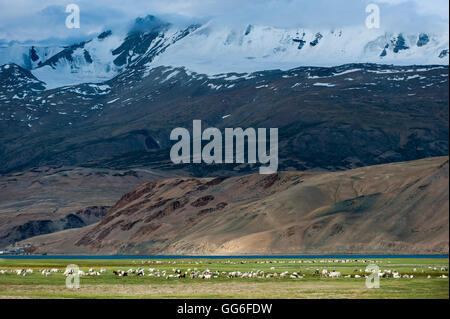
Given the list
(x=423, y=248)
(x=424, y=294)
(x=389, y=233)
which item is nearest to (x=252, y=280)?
(x=424, y=294)

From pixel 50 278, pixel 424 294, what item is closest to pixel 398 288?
pixel 424 294

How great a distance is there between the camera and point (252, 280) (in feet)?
295

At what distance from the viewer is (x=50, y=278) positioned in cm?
9619

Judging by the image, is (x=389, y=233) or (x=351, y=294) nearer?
(x=351, y=294)

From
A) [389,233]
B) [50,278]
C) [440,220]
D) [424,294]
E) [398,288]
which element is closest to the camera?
[424,294]

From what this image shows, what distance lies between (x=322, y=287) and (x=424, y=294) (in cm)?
1200
